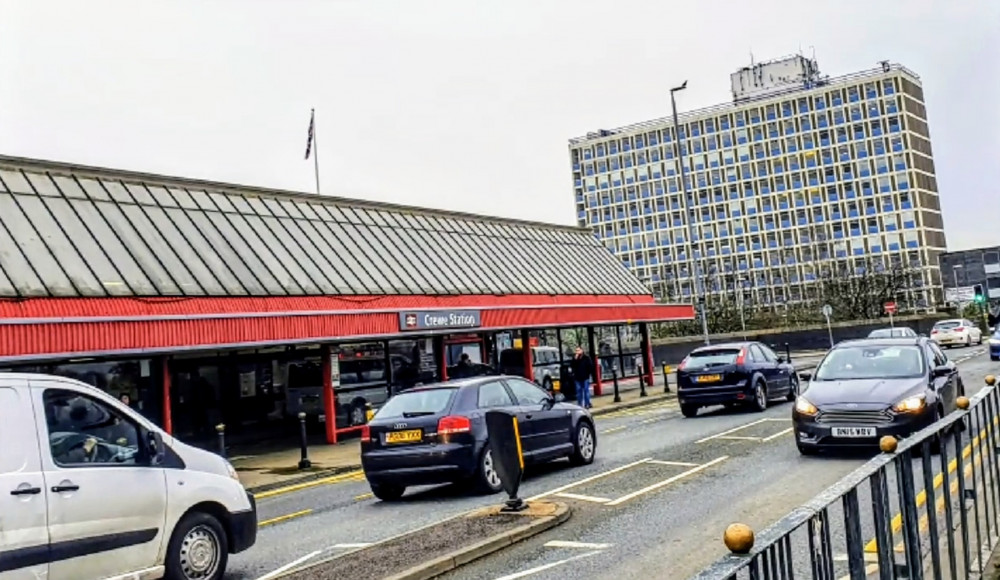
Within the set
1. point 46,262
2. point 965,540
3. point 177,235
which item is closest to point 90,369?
point 46,262

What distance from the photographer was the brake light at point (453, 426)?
10.9m

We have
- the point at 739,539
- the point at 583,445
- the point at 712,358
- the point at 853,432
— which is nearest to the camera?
the point at 739,539

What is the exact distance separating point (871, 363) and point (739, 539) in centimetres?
1134


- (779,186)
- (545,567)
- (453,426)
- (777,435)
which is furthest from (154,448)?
(779,186)

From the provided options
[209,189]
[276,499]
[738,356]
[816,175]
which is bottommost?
[276,499]

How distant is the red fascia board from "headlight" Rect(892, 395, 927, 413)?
39.6ft

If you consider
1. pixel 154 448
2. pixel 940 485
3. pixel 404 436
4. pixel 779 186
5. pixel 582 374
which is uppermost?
pixel 779 186

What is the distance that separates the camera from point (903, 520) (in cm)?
422

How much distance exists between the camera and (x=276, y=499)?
12.9 m

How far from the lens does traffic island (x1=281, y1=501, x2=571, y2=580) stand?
7.10 m

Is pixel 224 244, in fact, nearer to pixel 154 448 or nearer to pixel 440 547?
pixel 154 448

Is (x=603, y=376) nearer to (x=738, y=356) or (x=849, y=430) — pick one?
(x=738, y=356)

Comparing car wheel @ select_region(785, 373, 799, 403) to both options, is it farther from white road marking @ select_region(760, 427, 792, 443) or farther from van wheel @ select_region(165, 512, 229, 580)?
van wheel @ select_region(165, 512, 229, 580)

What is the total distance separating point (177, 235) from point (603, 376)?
62.8 feet
